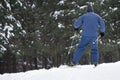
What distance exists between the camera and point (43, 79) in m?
11.1

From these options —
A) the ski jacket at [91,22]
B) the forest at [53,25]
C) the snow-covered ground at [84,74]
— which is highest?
the forest at [53,25]

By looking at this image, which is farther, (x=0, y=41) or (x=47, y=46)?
(x=47, y=46)

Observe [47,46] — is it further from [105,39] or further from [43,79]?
[43,79]

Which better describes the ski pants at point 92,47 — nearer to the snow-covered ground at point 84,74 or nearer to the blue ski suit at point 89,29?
the blue ski suit at point 89,29

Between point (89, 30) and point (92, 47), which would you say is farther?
point (89, 30)

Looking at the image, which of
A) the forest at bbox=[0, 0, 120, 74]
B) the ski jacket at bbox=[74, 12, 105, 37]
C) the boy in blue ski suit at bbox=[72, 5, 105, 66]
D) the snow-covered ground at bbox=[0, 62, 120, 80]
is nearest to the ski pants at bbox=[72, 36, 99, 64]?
the boy in blue ski suit at bbox=[72, 5, 105, 66]

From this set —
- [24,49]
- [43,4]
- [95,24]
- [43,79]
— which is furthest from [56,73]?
[43,4]

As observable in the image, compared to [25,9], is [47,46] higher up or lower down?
lower down

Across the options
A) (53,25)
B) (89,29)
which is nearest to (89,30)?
(89,29)

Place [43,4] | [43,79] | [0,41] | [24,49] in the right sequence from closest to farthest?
[43,79] → [0,41] → [24,49] → [43,4]

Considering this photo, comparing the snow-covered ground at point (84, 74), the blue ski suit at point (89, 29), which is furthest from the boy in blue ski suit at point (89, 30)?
the snow-covered ground at point (84, 74)

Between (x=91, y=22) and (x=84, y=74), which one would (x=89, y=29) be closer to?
(x=91, y=22)

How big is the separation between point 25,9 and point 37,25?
77.3 inches

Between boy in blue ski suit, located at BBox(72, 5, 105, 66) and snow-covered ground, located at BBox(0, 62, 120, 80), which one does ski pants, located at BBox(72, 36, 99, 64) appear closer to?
boy in blue ski suit, located at BBox(72, 5, 105, 66)
